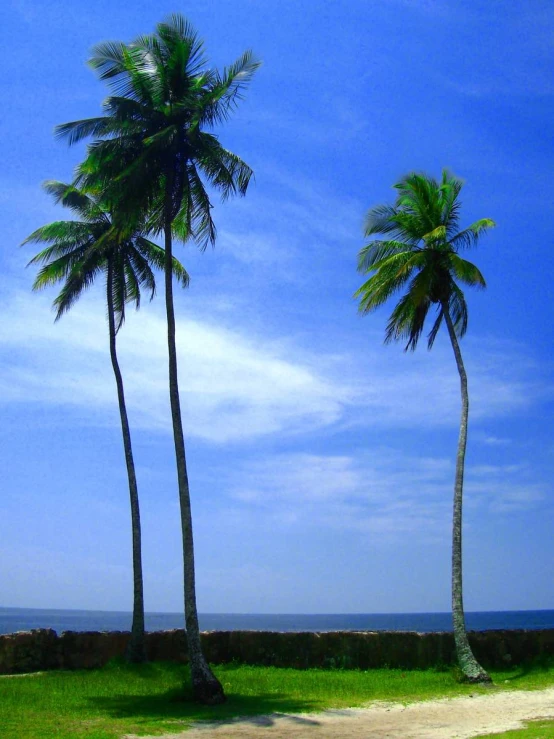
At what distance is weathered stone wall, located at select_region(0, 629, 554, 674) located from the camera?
20969 millimetres

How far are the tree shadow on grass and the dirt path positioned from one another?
0.27 m

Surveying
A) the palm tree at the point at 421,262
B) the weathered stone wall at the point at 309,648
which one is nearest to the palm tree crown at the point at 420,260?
the palm tree at the point at 421,262

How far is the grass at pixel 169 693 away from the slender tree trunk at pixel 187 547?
0.41 metres

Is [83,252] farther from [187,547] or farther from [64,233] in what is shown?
[187,547]

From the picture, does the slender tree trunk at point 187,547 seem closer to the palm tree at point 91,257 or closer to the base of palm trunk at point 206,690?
the base of palm trunk at point 206,690

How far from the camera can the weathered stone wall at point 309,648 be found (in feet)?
68.8

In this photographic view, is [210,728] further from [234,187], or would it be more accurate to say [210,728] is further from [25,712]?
[234,187]

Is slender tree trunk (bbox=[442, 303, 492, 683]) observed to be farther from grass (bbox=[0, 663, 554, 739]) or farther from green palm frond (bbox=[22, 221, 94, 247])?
green palm frond (bbox=[22, 221, 94, 247])

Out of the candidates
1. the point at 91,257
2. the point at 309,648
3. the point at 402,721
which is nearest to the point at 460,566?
the point at 309,648

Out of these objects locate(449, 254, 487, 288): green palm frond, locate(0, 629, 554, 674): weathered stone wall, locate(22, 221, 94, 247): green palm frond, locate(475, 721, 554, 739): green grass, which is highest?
locate(22, 221, 94, 247): green palm frond

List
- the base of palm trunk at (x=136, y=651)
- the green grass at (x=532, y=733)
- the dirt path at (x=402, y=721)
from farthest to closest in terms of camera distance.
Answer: the base of palm trunk at (x=136, y=651) < the dirt path at (x=402, y=721) < the green grass at (x=532, y=733)

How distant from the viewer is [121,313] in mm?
24422

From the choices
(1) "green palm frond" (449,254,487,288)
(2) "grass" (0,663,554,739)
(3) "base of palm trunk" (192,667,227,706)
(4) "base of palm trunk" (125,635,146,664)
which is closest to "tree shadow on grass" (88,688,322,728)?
(2) "grass" (0,663,554,739)

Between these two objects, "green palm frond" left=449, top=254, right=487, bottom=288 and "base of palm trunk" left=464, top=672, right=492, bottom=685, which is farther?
"green palm frond" left=449, top=254, right=487, bottom=288
